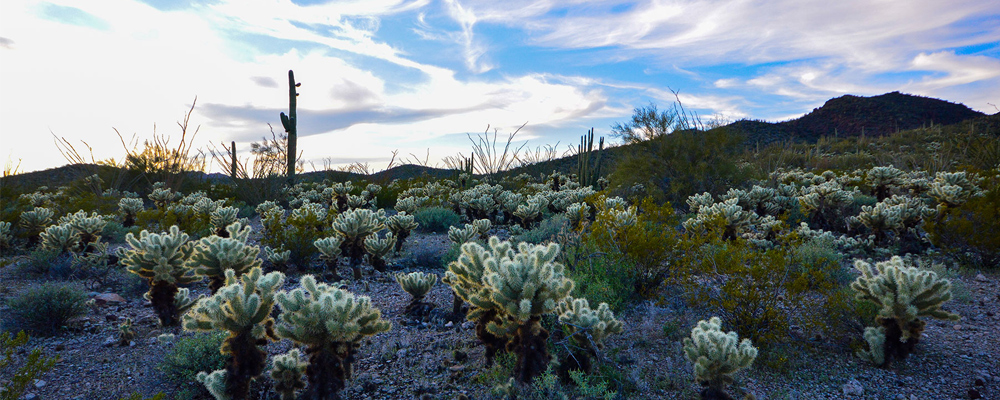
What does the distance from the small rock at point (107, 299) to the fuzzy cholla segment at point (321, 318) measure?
3.63 m

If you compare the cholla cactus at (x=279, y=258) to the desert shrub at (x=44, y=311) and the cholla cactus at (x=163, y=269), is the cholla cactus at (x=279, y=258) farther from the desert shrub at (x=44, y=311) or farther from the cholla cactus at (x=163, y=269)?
the desert shrub at (x=44, y=311)

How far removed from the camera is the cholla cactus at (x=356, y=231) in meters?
5.91

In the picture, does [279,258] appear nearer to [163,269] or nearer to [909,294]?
[163,269]

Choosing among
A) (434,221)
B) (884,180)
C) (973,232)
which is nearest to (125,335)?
(434,221)

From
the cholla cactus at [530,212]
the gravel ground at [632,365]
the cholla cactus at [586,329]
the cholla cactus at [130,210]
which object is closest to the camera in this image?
the cholla cactus at [586,329]

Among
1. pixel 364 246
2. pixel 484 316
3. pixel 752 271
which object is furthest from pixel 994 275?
pixel 364 246

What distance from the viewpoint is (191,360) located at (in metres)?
3.31

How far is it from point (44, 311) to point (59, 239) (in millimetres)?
2743

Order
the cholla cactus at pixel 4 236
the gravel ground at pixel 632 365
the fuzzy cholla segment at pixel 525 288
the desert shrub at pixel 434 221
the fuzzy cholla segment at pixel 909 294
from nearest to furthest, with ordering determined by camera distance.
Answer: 1. the fuzzy cholla segment at pixel 525 288
2. the gravel ground at pixel 632 365
3. the fuzzy cholla segment at pixel 909 294
4. the cholla cactus at pixel 4 236
5. the desert shrub at pixel 434 221

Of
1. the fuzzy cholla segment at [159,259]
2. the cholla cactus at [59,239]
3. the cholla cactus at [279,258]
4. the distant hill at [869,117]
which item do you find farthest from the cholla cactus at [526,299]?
the distant hill at [869,117]

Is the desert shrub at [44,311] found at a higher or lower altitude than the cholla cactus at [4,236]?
lower

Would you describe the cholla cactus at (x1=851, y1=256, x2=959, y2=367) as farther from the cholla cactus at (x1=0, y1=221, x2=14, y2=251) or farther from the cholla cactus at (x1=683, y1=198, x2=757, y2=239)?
the cholla cactus at (x1=0, y1=221, x2=14, y2=251)

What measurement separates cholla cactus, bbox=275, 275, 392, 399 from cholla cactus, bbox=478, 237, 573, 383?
78 centimetres

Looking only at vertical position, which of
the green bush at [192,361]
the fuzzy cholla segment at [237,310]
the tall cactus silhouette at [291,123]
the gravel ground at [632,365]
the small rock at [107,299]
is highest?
the tall cactus silhouette at [291,123]
